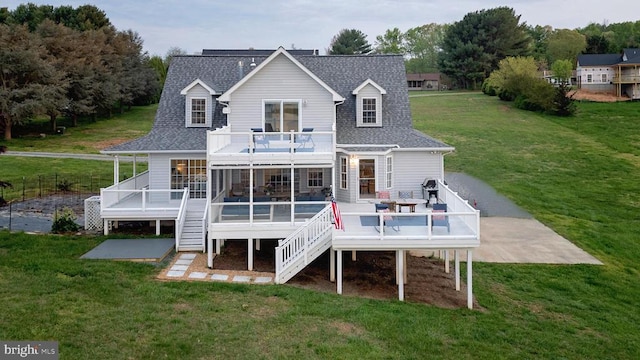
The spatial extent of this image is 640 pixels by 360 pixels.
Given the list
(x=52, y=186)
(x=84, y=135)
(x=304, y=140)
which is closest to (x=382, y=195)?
(x=304, y=140)

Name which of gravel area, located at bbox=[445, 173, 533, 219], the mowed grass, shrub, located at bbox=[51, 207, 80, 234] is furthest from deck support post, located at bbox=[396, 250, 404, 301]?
the mowed grass

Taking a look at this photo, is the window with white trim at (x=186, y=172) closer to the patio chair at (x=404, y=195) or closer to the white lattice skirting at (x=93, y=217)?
the white lattice skirting at (x=93, y=217)

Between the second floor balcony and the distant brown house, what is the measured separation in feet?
296

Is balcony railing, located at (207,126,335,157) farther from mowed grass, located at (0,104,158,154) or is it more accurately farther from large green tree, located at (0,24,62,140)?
large green tree, located at (0,24,62,140)

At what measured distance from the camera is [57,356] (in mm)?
9000

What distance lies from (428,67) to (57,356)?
119867mm

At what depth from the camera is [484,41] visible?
263ft

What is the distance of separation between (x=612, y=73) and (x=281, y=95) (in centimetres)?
6735

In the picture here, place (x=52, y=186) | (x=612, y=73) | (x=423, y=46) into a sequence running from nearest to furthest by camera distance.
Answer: (x=52, y=186)
(x=612, y=73)
(x=423, y=46)

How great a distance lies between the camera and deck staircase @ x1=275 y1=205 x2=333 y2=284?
1467 cm

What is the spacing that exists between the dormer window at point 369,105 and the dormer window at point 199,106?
6.62m

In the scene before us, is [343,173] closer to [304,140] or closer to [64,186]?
[304,140]

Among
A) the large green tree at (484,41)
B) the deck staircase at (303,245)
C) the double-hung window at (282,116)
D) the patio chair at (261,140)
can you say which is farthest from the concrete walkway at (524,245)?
the large green tree at (484,41)

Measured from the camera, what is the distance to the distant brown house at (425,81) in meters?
103
